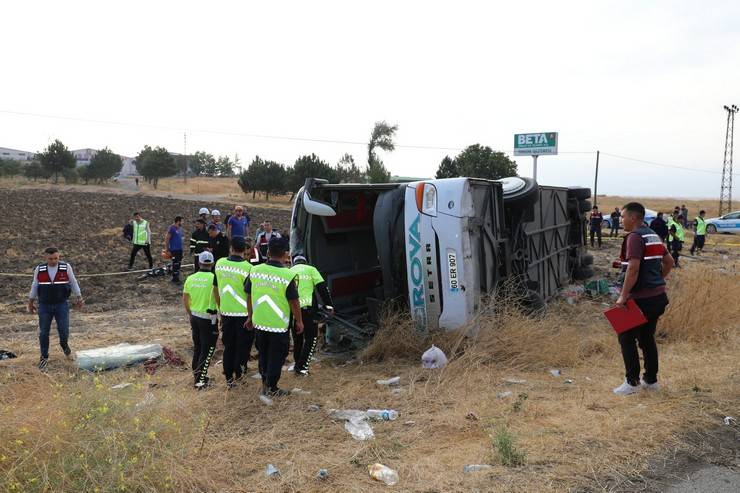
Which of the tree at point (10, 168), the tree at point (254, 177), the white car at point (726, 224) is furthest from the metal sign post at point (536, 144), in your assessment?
the tree at point (10, 168)

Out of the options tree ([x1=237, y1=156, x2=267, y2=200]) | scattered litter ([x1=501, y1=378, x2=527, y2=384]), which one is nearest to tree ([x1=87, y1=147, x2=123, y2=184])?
tree ([x1=237, y1=156, x2=267, y2=200])

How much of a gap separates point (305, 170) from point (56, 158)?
2315 centimetres

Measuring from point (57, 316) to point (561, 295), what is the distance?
7176mm

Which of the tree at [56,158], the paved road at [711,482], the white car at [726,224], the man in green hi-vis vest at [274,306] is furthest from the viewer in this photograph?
the tree at [56,158]

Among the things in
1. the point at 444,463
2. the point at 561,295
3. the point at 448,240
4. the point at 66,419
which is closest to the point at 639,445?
the point at 444,463

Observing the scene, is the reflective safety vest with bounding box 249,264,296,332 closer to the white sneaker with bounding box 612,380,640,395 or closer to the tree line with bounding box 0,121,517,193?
the white sneaker with bounding box 612,380,640,395

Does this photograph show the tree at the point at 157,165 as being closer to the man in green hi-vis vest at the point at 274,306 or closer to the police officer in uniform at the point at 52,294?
the police officer in uniform at the point at 52,294

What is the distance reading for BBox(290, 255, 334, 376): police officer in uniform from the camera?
6469mm

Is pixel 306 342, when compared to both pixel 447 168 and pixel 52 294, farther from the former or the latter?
pixel 447 168

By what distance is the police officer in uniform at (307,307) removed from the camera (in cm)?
647

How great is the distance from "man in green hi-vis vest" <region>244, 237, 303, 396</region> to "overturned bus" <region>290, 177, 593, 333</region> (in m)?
1.46

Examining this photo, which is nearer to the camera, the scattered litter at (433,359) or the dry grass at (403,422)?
the dry grass at (403,422)

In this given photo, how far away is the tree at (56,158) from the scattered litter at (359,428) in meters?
57.4

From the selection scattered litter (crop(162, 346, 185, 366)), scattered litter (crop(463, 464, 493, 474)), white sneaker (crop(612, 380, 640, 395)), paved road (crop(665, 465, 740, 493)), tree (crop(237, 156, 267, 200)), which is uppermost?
tree (crop(237, 156, 267, 200))
